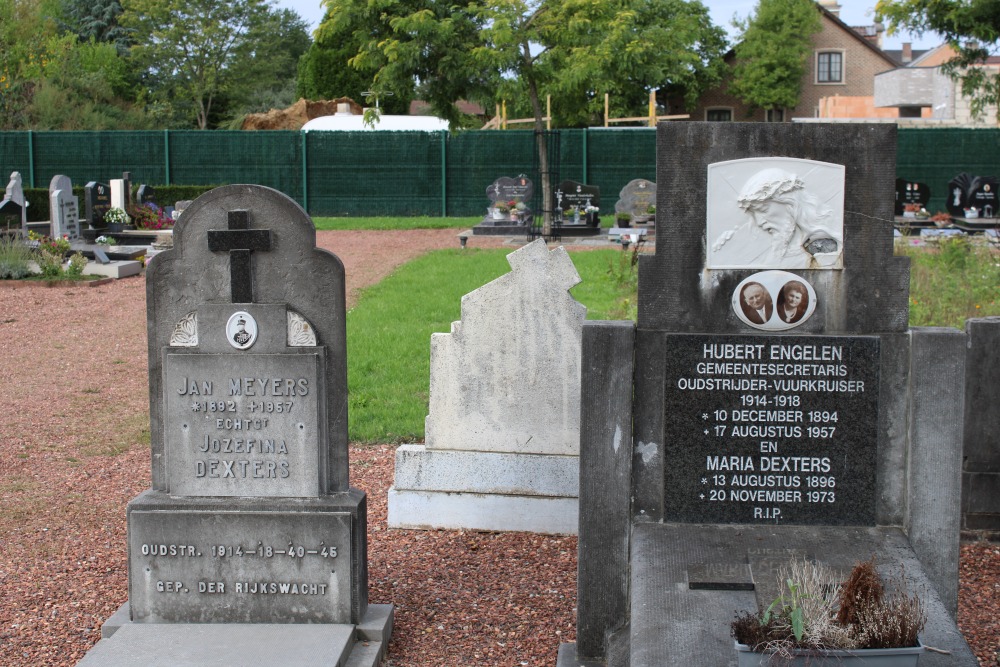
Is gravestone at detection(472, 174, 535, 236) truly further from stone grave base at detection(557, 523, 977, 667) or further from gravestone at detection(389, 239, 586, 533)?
stone grave base at detection(557, 523, 977, 667)

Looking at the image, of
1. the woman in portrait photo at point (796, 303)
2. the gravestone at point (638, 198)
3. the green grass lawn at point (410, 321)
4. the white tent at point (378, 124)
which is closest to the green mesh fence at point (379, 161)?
the gravestone at point (638, 198)

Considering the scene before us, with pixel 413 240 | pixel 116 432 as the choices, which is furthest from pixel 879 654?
pixel 413 240

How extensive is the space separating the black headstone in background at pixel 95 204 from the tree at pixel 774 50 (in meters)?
37.3

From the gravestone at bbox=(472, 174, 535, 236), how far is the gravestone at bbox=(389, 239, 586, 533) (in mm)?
18279

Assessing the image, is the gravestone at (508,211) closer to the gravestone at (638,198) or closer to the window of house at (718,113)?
the gravestone at (638,198)

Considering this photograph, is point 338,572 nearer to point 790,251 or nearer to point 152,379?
point 152,379

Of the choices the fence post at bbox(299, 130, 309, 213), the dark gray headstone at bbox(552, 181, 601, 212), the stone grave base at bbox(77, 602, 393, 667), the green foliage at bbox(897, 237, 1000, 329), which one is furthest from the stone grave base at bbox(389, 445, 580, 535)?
the fence post at bbox(299, 130, 309, 213)

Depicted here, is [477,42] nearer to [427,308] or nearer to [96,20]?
[427,308]

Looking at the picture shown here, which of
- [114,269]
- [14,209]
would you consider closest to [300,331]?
[114,269]

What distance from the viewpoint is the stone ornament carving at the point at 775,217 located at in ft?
14.3

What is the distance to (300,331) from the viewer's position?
4.58m

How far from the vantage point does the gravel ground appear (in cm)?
472

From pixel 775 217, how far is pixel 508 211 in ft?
67.2

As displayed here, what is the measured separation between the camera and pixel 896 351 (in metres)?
4.39
